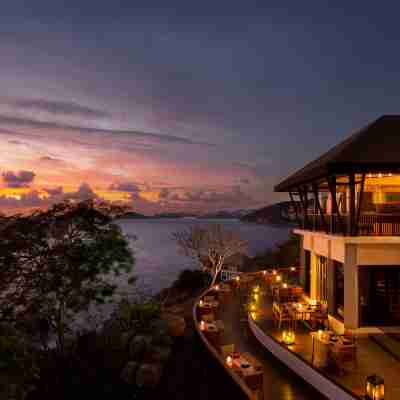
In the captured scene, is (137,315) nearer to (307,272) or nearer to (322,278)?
(322,278)

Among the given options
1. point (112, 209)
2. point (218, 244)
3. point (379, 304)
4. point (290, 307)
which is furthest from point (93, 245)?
point (218, 244)

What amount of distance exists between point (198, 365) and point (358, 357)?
4.47m

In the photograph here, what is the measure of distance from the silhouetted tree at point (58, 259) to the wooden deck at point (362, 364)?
5591 millimetres

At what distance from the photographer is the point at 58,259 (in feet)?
32.5

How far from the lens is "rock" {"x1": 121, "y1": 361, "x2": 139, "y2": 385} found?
10773 millimetres

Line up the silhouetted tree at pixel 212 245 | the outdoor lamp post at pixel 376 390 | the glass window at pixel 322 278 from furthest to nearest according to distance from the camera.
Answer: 1. the silhouetted tree at pixel 212 245
2. the glass window at pixel 322 278
3. the outdoor lamp post at pixel 376 390

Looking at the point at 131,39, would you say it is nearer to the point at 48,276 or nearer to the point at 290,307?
the point at 48,276

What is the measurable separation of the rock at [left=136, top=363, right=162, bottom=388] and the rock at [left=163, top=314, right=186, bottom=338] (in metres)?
2.81

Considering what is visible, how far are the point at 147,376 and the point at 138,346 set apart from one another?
147 cm

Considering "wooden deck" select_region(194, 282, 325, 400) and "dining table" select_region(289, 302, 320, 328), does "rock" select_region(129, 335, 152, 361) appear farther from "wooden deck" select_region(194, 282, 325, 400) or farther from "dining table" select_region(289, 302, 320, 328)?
"dining table" select_region(289, 302, 320, 328)

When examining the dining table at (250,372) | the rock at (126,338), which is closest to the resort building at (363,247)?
the dining table at (250,372)

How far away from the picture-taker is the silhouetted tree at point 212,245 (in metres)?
28.1

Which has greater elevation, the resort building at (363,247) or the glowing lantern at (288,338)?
the resort building at (363,247)

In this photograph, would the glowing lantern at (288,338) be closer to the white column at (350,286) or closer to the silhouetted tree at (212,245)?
the white column at (350,286)
